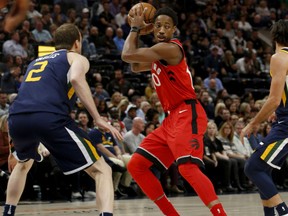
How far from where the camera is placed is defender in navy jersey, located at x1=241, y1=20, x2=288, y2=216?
7.45m

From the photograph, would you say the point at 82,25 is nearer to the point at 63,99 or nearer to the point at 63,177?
the point at 63,177

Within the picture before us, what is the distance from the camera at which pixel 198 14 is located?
24.0 m

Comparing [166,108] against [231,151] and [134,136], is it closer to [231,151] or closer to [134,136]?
[134,136]

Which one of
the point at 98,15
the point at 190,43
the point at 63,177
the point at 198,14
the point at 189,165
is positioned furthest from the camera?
the point at 198,14

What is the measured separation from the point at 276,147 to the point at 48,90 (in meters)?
2.19

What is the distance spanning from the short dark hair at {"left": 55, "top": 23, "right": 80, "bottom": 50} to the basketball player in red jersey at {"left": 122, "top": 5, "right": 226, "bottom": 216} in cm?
77

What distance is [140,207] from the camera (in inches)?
448

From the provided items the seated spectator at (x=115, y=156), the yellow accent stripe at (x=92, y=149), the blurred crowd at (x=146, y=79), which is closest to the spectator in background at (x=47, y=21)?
the blurred crowd at (x=146, y=79)

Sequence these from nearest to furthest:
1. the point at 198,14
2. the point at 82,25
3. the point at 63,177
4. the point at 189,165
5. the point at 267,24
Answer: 1. the point at 189,165
2. the point at 63,177
3. the point at 82,25
4. the point at 198,14
5. the point at 267,24

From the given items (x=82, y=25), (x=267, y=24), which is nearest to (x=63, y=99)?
(x=82, y=25)

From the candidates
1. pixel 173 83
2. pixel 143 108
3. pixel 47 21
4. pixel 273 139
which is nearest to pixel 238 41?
pixel 47 21

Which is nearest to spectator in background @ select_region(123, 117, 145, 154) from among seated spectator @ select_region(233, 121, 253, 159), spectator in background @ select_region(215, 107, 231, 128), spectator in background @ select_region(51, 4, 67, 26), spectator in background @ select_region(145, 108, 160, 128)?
spectator in background @ select_region(145, 108, 160, 128)

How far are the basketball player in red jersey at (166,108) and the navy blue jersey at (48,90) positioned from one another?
994 mm

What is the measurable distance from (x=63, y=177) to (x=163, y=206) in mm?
5456
